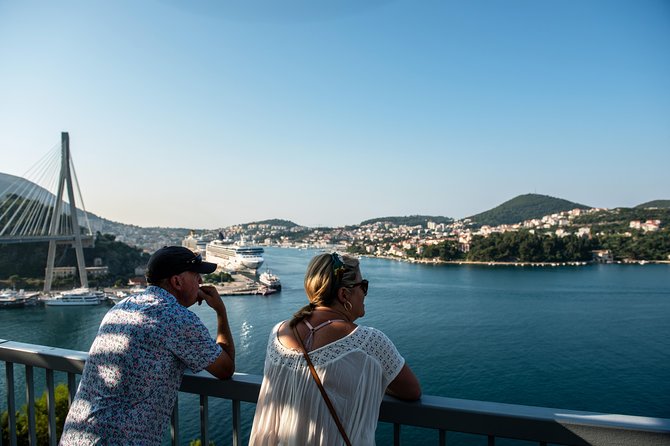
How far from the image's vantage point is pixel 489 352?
421 inches

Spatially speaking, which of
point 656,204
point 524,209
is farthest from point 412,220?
point 656,204

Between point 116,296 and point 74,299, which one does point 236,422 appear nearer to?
point 74,299

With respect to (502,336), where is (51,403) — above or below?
above

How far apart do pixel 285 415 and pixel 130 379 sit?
0.25 m

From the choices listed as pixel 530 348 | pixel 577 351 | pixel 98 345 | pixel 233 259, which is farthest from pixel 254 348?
pixel 233 259

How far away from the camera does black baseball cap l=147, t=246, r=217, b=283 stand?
2.72 ft

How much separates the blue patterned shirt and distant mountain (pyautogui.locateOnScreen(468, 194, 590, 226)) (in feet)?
246

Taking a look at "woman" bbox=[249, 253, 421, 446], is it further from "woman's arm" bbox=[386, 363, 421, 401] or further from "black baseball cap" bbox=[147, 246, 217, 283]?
"black baseball cap" bbox=[147, 246, 217, 283]

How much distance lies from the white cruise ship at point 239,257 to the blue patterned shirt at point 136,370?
2567cm

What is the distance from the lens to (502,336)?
40.3ft

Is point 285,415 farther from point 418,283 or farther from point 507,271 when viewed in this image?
point 507,271

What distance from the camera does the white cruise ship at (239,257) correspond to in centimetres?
2628

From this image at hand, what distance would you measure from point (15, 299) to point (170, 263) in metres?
19.0

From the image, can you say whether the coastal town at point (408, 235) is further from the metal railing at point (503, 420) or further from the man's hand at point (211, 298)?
the metal railing at point (503, 420)
